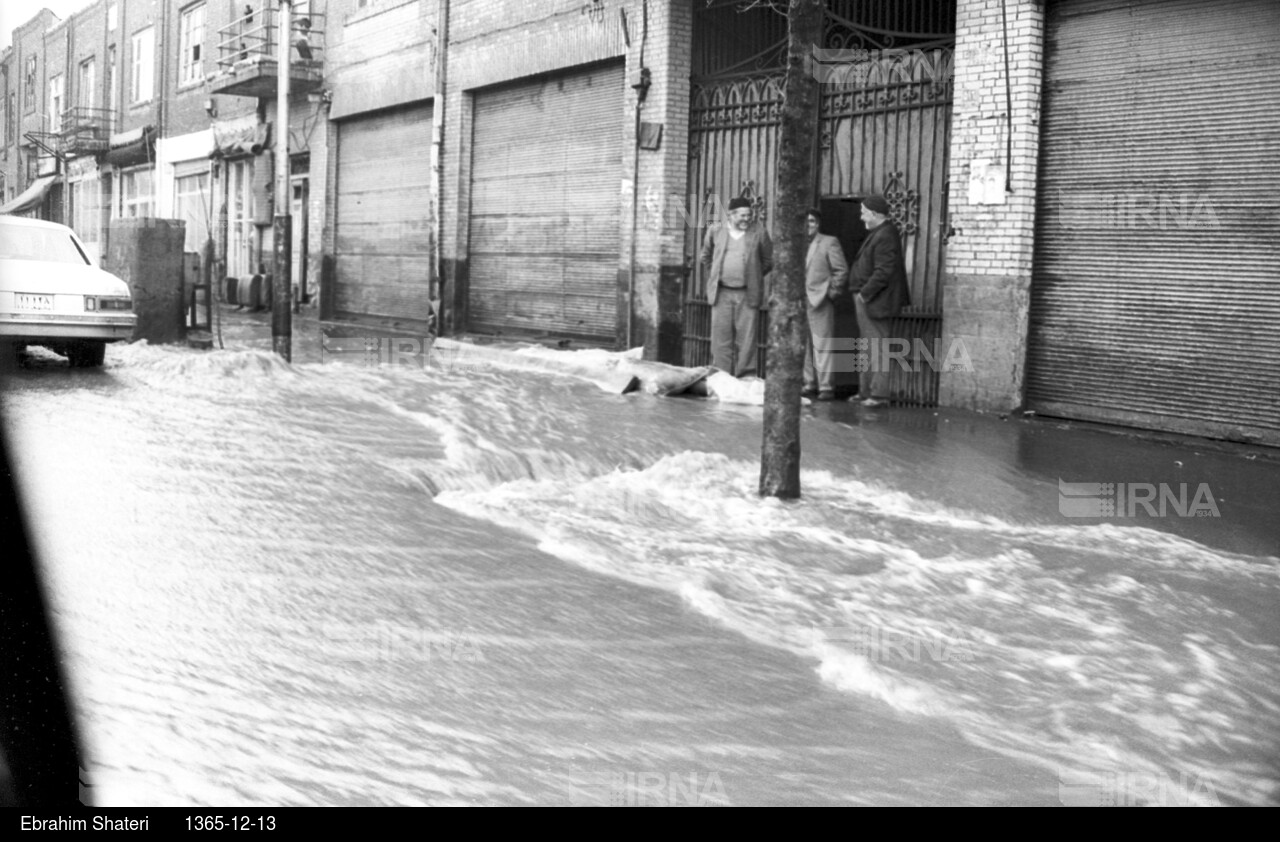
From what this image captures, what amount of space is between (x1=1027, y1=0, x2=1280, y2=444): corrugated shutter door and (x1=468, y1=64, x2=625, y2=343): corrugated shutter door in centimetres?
666

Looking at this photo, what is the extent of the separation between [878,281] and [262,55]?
18.3 metres

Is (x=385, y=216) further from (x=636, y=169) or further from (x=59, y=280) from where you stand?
(x=59, y=280)

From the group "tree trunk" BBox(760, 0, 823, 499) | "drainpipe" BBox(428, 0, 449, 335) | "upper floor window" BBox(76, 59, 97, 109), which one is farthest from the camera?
"upper floor window" BBox(76, 59, 97, 109)

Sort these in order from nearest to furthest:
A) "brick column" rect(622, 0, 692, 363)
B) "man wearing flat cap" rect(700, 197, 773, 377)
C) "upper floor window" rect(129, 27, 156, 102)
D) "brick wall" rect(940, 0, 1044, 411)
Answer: "brick wall" rect(940, 0, 1044, 411) → "man wearing flat cap" rect(700, 197, 773, 377) → "brick column" rect(622, 0, 692, 363) → "upper floor window" rect(129, 27, 156, 102)

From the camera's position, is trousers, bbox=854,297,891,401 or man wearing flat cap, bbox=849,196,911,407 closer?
man wearing flat cap, bbox=849,196,911,407

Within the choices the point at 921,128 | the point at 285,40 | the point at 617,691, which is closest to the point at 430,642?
the point at 617,691

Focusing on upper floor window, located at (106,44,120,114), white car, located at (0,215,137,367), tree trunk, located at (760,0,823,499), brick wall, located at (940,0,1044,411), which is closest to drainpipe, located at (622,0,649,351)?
brick wall, located at (940,0,1044,411)

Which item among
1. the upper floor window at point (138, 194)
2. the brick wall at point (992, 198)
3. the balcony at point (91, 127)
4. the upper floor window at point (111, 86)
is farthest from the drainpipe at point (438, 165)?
the upper floor window at point (138, 194)

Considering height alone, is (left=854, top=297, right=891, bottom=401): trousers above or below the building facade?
below

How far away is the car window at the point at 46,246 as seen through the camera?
40.1 feet

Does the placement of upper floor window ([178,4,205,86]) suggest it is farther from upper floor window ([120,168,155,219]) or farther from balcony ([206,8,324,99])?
upper floor window ([120,168,155,219])

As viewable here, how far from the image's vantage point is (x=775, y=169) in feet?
49.2

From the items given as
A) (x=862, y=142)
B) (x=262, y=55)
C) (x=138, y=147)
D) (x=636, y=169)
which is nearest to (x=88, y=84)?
(x=262, y=55)

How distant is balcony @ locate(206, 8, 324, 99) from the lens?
25.4 metres
